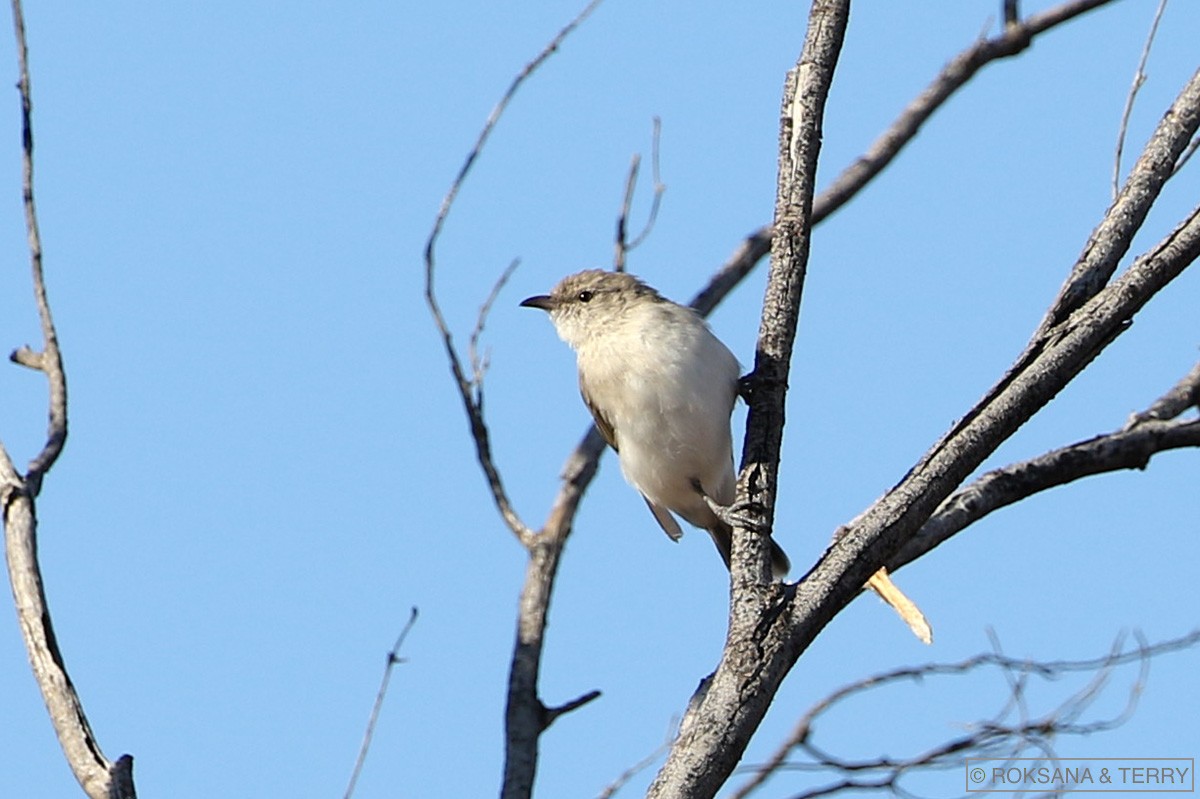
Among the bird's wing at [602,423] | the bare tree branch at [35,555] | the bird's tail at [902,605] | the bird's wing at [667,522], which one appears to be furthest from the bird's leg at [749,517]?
the bird's wing at [667,522]

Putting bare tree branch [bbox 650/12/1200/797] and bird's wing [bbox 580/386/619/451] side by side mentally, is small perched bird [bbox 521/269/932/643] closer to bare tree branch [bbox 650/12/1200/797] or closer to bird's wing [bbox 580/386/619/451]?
bird's wing [bbox 580/386/619/451]

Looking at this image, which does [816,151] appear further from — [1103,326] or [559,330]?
[559,330]

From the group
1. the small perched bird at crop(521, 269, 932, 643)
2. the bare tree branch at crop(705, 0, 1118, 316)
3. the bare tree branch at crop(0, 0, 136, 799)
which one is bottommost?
the bare tree branch at crop(0, 0, 136, 799)

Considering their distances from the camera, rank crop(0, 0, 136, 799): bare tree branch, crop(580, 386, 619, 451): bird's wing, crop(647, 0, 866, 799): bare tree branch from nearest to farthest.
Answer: crop(647, 0, 866, 799): bare tree branch, crop(0, 0, 136, 799): bare tree branch, crop(580, 386, 619, 451): bird's wing

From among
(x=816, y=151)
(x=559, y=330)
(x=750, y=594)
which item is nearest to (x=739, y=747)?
(x=750, y=594)

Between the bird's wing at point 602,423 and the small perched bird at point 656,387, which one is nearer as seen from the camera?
the small perched bird at point 656,387

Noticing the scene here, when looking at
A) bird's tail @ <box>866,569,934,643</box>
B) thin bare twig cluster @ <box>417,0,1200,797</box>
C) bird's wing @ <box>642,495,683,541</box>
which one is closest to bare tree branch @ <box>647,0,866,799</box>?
thin bare twig cluster @ <box>417,0,1200,797</box>

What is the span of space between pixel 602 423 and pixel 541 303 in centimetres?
64

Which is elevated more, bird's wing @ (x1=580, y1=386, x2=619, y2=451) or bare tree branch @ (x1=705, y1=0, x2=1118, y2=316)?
bare tree branch @ (x1=705, y1=0, x2=1118, y2=316)

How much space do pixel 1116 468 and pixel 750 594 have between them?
2.12 m

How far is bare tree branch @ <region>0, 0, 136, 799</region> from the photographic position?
11.1ft

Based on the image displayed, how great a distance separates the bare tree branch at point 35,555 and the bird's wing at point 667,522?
2893mm

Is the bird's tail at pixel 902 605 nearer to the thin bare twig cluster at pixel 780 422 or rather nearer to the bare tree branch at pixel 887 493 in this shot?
the thin bare twig cluster at pixel 780 422

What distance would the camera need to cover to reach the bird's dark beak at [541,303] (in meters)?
6.45
